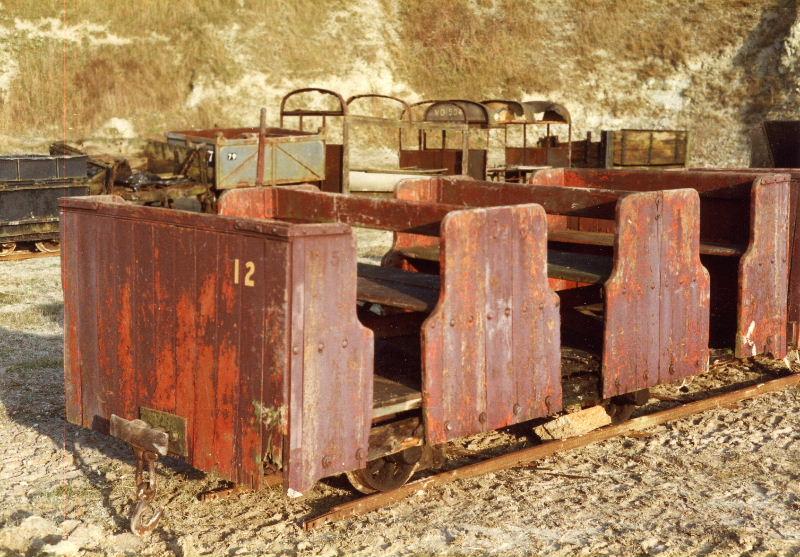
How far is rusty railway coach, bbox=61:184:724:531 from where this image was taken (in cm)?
488

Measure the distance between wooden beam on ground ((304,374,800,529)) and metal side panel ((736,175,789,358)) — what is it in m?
0.60

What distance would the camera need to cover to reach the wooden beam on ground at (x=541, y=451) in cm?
562

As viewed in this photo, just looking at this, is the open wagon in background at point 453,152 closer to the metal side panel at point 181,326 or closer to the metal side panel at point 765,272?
the metal side panel at point 765,272

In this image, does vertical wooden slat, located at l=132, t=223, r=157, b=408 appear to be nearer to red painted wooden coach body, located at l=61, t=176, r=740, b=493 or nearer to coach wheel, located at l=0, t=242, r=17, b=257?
red painted wooden coach body, located at l=61, t=176, r=740, b=493

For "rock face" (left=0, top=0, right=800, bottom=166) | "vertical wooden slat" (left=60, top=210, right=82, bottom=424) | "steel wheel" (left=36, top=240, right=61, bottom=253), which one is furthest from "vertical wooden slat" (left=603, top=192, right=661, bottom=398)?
"rock face" (left=0, top=0, right=800, bottom=166)

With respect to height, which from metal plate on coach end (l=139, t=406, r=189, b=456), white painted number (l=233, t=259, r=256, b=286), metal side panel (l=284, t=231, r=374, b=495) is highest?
white painted number (l=233, t=259, r=256, b=286)

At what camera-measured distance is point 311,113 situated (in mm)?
20859

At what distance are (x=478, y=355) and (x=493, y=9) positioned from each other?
115ft

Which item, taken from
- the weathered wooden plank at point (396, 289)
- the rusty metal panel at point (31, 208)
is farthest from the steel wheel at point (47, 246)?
the weathered wooden plank at point (396, 289)

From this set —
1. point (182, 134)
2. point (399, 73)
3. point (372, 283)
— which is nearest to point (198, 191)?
point (182, 134)

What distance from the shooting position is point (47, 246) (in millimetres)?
17359

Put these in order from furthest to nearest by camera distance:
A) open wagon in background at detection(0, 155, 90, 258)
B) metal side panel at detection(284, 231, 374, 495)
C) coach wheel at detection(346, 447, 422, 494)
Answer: open wagon in background at detection(0, 155, 90, 258) → coach wheel at detection(346, 447, 422, 494) → metal side panel at detection(284, 231, 374, 495)

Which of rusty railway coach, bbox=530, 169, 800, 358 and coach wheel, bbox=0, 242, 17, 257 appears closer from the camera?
rusty railway coach, bbox=530, 169, 800, 358

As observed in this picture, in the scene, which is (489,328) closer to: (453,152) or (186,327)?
(186,327)
